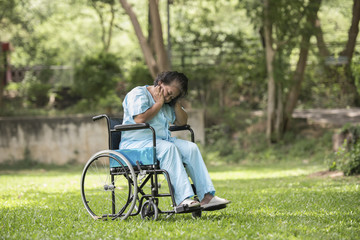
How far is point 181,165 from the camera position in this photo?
486cm

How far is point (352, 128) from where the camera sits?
10195mm

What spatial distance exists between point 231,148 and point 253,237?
41.1 feet

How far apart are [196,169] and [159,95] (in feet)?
2.38

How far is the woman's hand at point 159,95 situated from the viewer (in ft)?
16.9

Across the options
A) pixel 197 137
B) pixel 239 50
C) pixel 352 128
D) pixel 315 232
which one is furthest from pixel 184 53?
pixel 315 232

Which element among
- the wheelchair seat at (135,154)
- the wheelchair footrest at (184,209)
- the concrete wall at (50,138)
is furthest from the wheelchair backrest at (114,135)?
the concrete wall at (50,138)

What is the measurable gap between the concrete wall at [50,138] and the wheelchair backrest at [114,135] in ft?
36.4

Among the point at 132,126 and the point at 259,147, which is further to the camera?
the point at 259,147

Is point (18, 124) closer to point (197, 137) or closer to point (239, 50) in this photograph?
point (197, 137)

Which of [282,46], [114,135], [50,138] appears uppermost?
[282,46]

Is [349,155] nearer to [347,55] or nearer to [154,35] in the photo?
[154,35]

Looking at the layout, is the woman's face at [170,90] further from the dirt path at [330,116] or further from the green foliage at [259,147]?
the dirt path at [330,116]

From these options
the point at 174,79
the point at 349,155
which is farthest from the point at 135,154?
the point at 349,155

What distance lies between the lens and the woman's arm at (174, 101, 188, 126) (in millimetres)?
5445
